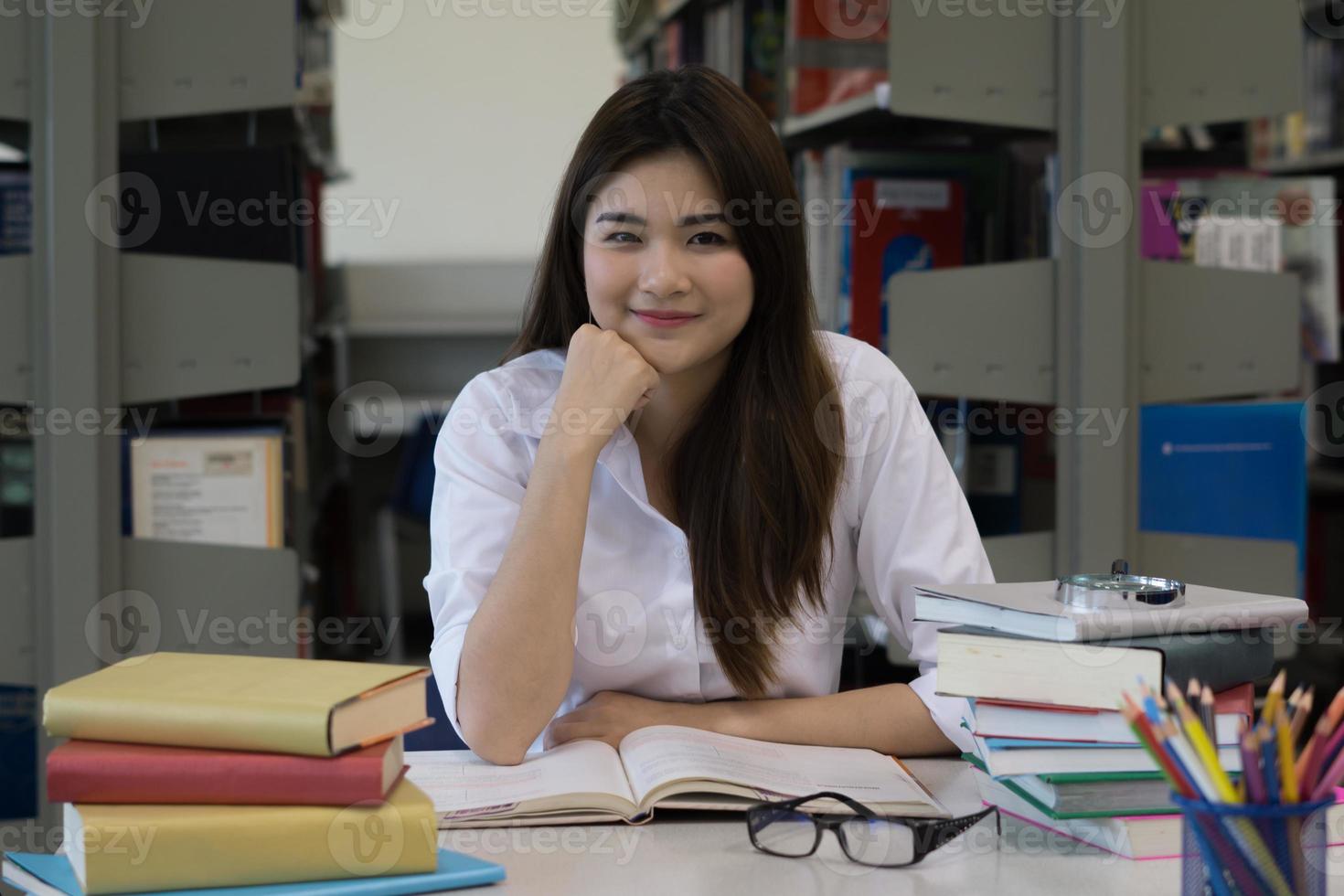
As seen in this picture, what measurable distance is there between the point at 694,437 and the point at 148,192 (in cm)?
101

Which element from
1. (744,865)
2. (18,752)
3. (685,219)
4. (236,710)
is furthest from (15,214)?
(744,865)

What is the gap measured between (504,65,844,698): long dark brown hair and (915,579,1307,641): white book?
470 mm

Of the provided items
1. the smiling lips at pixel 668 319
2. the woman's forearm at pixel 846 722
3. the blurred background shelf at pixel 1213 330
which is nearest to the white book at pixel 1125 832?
the woman's forearm at pixel 846 722

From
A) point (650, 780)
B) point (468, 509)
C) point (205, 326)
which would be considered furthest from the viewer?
point (205, 326)

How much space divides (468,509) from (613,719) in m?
0.30

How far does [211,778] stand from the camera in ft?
2.54

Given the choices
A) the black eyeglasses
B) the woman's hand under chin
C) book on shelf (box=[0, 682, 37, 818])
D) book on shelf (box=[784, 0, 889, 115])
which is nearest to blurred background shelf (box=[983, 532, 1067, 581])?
book on shelf (box=[784, 0, 889, 115])

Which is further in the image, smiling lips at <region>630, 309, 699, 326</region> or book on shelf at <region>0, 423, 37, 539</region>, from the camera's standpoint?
book on shelf at <region>0, 423, 37, 539</region>

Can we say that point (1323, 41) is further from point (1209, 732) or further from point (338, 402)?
point (1209, 732)

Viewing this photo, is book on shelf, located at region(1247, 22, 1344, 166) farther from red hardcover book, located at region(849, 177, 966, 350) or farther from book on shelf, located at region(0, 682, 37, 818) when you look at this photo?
book on shelf, located at region(0, 682, 37, 818)

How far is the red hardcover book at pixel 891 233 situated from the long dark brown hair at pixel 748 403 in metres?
0.71

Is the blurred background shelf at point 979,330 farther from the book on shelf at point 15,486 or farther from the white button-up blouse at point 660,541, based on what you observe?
the book on shelf at point 15,486

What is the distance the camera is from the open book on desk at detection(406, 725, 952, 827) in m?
0.96

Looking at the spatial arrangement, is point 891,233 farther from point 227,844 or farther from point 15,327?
point 227,844
